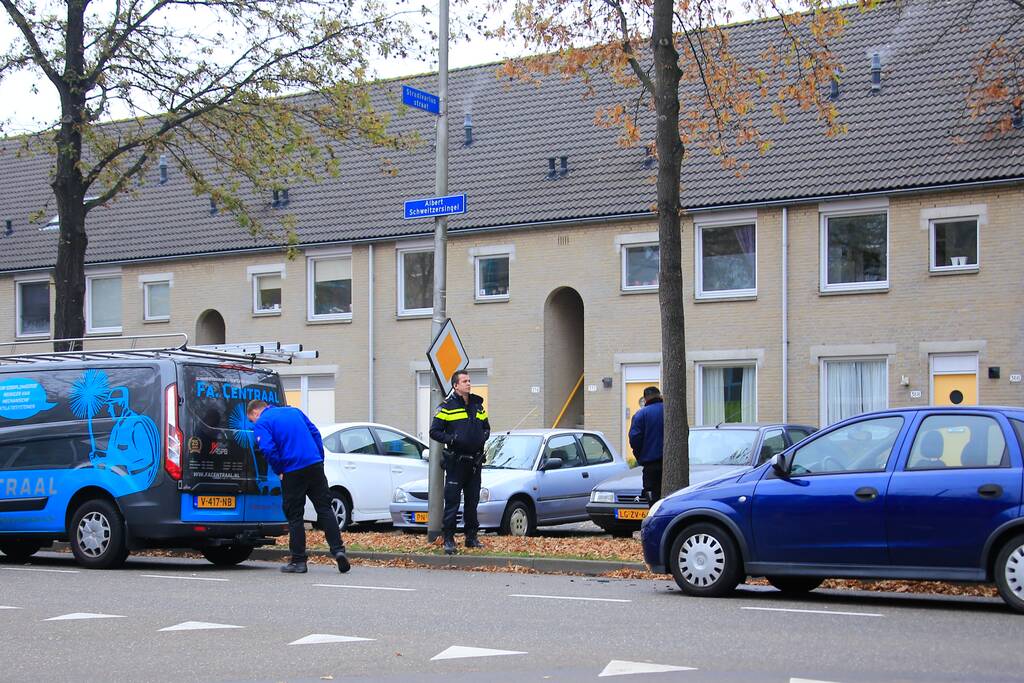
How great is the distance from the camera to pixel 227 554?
16.8 meters

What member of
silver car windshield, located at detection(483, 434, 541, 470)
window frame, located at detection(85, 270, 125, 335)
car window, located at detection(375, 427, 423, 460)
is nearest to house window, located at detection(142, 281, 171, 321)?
window frame, located at detection(85, 270, 125, 335)

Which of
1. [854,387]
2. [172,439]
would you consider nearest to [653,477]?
[172,439]

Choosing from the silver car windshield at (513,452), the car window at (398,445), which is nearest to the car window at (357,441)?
the car window at (398,445)

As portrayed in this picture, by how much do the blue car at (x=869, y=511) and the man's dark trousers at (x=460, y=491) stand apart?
4.04 metres

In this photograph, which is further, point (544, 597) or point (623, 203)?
point (623, 203)

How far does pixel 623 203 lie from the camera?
30359mm

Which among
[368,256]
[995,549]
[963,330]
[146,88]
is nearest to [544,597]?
[995,549]

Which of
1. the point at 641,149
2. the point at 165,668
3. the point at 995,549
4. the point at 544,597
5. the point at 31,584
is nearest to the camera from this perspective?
the point at 165,668

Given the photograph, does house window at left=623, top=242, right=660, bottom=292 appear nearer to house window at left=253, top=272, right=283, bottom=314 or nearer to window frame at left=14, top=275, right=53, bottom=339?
house window at left=253, top=272, right=283, bottom=314

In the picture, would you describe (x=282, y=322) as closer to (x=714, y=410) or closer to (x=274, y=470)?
(x=714, y=410)

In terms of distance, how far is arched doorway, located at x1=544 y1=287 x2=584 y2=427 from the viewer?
104 ft

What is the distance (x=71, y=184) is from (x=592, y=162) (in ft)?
41.6

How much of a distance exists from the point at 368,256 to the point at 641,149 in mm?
6837

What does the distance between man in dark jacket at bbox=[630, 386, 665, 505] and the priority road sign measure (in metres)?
2.38
